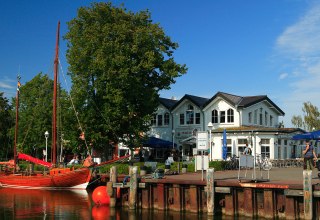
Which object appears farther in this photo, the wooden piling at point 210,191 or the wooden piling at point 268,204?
the wooden piling at point 210,191

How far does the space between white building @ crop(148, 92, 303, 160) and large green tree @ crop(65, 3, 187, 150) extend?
21.1 feet

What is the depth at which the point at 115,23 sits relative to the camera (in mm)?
42344

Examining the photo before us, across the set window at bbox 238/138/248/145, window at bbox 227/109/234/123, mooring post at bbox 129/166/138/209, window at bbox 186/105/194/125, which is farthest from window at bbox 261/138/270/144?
mooring post at bbox 129/166/138/209

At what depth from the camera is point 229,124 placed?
49.5 metres

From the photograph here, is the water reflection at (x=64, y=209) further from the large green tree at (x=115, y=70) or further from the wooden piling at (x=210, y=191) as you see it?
the large green tree at (x=115, y=70)

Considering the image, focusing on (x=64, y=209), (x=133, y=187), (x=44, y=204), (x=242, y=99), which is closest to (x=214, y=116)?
(x=242, y=99)

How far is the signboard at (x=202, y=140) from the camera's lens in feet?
75.9

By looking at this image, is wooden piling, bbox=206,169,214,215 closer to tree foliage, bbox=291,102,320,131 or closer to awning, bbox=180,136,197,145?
awning, bbox=180,136,197,145

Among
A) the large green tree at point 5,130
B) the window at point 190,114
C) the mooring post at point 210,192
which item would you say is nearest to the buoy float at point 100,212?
the mooring post at point 210,192

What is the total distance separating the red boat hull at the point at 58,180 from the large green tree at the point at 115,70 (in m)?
6.60

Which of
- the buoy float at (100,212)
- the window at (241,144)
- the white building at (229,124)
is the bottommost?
the buoy float at (100,212)

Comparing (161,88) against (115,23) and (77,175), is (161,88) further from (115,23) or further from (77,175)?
(77,175)

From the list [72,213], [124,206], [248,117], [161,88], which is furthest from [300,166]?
[72,213]

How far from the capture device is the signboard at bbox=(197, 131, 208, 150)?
23125 millimetres
